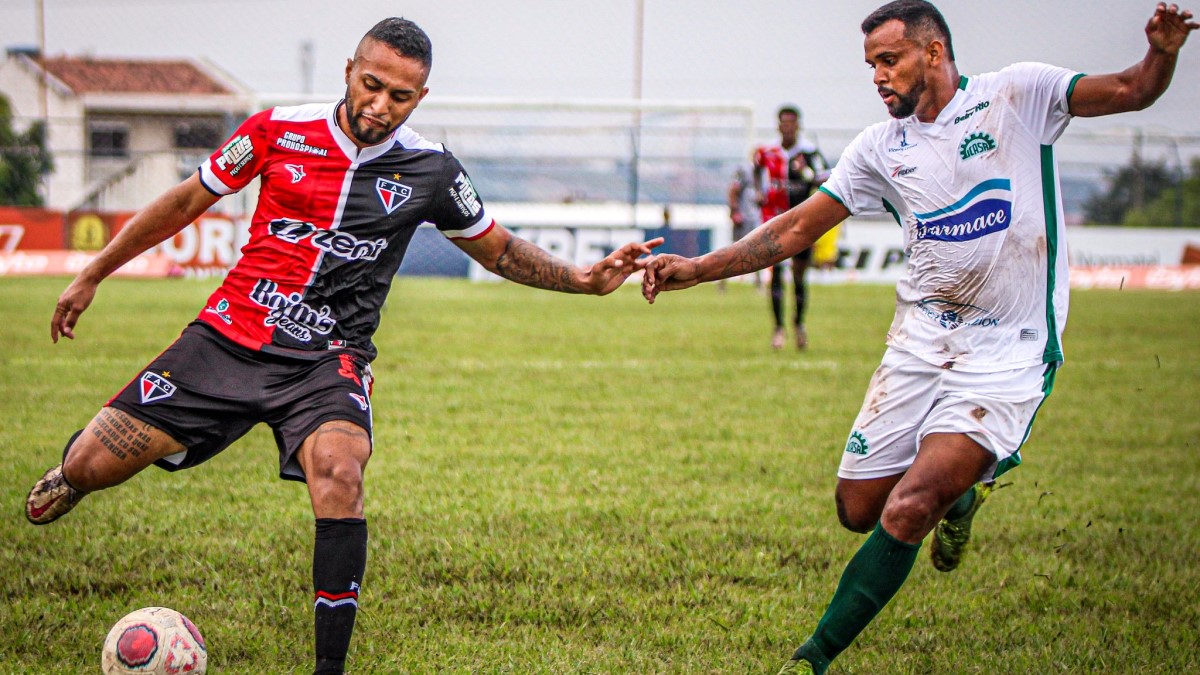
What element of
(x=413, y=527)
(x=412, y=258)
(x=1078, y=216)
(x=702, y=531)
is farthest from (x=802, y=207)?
(x=1078, y=216)

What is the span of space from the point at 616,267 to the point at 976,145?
141 centimetres

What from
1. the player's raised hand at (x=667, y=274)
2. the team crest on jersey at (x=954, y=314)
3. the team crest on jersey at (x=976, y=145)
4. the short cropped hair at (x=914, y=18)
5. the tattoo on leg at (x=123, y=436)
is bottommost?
the tattoo on leg at (x=123, y=436)

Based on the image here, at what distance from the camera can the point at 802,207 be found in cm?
425

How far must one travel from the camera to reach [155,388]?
3.69m

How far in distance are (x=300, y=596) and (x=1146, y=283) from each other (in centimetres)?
2393

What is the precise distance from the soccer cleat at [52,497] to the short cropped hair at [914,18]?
3.08 metres

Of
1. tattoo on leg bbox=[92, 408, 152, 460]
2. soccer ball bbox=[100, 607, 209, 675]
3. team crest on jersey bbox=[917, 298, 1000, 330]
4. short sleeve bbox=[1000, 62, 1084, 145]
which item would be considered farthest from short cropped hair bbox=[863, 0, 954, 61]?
soccer ball bbox=[100, 607, 209, 675]

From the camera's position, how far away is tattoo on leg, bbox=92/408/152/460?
3627 mm

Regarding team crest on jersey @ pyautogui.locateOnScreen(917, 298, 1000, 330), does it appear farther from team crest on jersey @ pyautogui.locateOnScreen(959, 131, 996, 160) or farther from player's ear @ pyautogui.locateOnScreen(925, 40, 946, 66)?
player's ear @ pyautogui.locateOnScreen(925, 40, 946, 66)

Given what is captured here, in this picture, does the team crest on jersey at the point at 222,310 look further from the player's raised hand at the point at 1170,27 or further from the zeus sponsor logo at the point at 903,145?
the player's raised hand at the point at 1170,27

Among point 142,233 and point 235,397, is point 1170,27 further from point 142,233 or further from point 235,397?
point 142,233

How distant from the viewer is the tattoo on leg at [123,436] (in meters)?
3.63

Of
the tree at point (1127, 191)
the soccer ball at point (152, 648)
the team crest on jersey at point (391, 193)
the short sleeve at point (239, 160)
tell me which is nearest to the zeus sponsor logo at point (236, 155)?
the short sleeve at point (239, 160)

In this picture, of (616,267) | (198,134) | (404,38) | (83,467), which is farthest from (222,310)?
(198,134)
